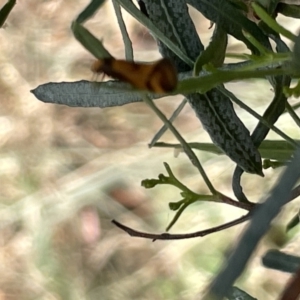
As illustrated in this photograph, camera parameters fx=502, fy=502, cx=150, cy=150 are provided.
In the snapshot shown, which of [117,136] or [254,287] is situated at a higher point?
[117,136]

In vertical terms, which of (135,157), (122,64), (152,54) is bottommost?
(122,64)

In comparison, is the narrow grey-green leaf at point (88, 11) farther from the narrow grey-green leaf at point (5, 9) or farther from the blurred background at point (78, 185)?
the blurred background at point (78, 185)

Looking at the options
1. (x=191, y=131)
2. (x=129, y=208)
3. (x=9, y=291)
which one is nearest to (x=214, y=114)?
(x=191, y=131)

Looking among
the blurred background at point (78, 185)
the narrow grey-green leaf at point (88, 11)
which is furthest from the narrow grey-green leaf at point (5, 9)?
the blurred background at point (78, 185)

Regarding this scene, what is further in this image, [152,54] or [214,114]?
[152,54]

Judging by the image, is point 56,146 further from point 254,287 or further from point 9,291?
point 254,287

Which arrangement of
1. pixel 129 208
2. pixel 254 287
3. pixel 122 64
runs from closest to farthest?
pixel 122 64, pixel 254 287, pixel 129 208

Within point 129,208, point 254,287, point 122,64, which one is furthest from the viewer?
point 129,208

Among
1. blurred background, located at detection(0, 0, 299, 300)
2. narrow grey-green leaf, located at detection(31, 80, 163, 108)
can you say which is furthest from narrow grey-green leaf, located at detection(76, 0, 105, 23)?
blurred background, located at detection(0, 0, 299, 300)
